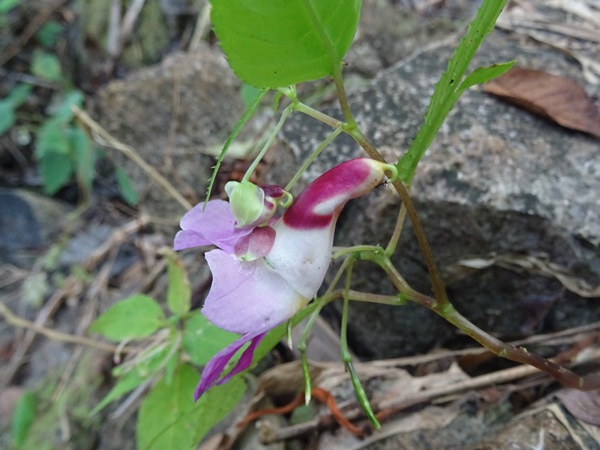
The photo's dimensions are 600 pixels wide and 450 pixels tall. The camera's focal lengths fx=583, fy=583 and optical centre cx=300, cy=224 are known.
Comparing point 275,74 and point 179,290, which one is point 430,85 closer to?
point 179,290

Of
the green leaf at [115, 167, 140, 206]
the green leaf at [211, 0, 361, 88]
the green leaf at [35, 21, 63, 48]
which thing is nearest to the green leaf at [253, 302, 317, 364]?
the green leaf at [211, 0, 361, 88]

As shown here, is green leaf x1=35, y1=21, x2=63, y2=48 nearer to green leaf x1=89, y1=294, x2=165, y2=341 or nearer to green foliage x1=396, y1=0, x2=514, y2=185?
green leaf x1=89, y1=294, x2=165, y2=341

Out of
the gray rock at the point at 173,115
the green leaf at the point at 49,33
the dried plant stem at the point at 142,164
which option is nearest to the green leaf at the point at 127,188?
the gray rock at the point at 173,115

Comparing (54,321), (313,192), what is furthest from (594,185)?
(54,321)

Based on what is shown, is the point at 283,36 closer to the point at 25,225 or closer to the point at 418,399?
the point at 418,399

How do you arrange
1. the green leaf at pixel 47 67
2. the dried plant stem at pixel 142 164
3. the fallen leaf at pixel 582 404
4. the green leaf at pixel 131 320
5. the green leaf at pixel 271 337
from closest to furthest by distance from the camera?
1. the green leaf at pixel 271 337
2. the fallen leaf at pixel 582 404
3. the green leaf at pixel 131 320
4. the dried plant stem at pixel 142 164
5. the green leaf at pixel 47 67

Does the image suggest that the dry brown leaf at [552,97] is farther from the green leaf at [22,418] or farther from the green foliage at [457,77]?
the green leaf at [22,418]
